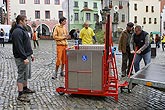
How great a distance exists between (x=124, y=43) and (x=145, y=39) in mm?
1255

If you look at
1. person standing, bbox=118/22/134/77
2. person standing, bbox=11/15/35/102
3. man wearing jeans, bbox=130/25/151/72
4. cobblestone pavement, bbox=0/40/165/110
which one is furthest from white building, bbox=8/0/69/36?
person standing, bbox=11/15/35/102

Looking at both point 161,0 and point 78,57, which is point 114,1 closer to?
point 161,0

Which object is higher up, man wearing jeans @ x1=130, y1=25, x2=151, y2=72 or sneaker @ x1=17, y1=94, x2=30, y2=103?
man wearing jeans @ x1=130, y1=25, x2=151, y2=72

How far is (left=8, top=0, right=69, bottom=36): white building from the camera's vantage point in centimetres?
6438

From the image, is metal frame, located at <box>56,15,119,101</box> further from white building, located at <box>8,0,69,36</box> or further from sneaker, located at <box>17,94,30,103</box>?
white building, located at <box>8,0,69,36</box>

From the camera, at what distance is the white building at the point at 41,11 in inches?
2534

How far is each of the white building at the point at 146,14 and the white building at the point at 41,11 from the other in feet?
53.9

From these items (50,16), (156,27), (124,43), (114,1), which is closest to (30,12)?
(50,16)

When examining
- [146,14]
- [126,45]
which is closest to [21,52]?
[126,45]

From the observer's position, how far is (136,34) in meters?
9.31

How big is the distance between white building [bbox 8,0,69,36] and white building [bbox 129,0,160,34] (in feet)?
53.9

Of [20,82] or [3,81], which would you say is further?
[3,81]

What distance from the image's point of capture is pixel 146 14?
78.6 meters

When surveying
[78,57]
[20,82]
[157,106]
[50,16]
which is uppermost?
[50,16]
